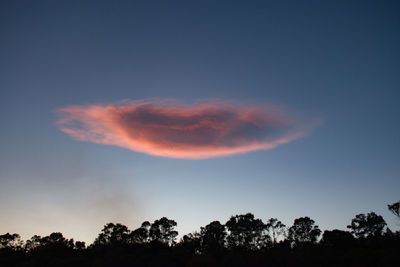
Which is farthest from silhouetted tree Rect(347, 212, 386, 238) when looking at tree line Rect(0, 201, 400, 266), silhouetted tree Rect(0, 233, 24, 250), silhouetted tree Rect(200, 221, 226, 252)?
silhouetted tree Rect(0, 233, 24, 250)

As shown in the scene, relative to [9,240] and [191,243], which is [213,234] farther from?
[9,240]

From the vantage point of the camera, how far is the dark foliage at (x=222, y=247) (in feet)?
128

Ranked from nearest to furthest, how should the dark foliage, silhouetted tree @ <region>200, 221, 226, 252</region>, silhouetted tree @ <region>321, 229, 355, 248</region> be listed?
the dark foliage
silhouetted tree @ <region>321, 229, 355, 248</region>
silhouetted tree @ <region>200, 221, 226, 252</region>

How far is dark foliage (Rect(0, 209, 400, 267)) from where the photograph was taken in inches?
1535

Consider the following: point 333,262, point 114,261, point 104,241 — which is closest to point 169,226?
point 104,241

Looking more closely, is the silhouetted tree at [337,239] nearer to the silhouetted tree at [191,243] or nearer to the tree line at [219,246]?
the tree line at [219,246]

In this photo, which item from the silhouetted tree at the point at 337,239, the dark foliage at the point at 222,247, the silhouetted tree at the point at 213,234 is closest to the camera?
the dark foliage at the point at 222,247

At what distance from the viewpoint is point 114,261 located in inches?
1550

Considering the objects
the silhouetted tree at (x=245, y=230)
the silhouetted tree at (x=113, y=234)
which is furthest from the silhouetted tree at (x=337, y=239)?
the silhouetted tree at (x=113, y=234)

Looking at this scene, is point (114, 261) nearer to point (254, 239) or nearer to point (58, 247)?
point (58, 247)

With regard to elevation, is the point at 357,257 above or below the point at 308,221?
below

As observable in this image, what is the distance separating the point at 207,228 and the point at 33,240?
91915mm

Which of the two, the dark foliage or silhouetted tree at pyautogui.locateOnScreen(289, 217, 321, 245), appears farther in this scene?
silhouetted tree at pyautogui.locateOnScreen(289, 217, 321, 245)

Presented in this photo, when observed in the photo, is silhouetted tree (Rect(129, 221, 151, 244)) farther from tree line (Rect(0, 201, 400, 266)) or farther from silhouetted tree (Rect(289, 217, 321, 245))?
silhouetted tree (Rect(289, 217, 321, 245))
